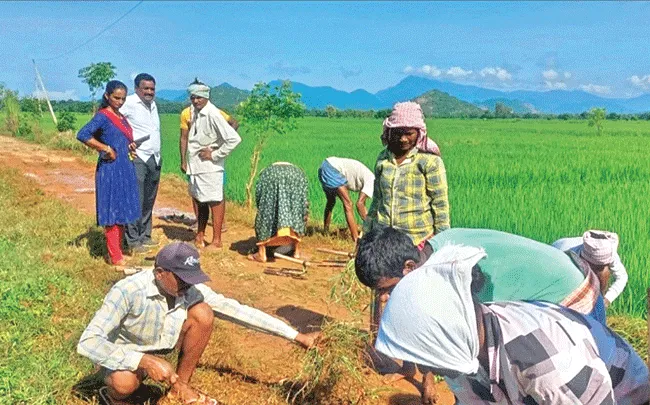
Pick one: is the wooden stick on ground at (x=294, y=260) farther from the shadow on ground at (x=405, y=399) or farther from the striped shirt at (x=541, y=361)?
the striped shirt at (x=541, y=361)

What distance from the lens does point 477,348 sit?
1.51 metres

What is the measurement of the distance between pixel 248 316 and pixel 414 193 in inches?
43.4

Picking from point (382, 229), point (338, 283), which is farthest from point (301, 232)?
point (382, 229)

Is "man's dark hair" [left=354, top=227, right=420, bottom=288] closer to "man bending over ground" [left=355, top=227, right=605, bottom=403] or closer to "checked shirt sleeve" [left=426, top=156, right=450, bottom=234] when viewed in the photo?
"man bending over ground" [left=355, top=227, right=605, bottom=403]

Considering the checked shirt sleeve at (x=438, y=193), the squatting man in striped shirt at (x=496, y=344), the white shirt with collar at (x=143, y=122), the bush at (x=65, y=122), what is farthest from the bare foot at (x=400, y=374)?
the bush at (x=65, y=122)

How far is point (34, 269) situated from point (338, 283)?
249 cm

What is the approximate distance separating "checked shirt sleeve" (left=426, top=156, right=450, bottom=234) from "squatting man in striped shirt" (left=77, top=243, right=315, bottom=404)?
990 millimetres

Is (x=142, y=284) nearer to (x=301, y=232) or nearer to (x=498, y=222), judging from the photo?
(x=301, y=232)

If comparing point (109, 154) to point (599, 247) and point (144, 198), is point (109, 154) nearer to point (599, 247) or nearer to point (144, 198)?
point (144, 198)

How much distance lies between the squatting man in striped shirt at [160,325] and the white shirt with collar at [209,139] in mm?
2923

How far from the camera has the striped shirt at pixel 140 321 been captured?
268 cm

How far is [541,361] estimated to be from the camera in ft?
5.28

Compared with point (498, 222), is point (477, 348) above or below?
above

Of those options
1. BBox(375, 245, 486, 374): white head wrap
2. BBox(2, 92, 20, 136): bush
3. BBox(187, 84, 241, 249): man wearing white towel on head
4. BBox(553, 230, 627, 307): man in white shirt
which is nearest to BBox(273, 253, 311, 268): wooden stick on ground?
BBox(187, 84, 241, 249): man wearing white towel on head
